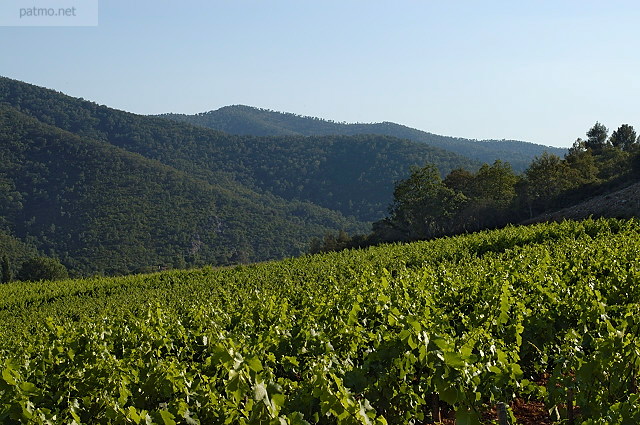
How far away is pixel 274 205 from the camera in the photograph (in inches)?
4788

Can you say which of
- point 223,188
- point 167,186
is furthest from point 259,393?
point 223,188

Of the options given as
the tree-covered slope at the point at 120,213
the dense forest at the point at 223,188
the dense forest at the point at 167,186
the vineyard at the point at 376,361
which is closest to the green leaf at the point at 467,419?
the vineyard at the point at 376,361

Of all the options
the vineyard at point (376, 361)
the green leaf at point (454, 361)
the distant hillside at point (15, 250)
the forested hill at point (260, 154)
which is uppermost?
the forested hill at point (260, 154)

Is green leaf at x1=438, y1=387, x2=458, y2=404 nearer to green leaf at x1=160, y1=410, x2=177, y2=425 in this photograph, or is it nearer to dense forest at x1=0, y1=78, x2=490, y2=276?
green leaf at x1=160, y1=410, x2=177, y2=425

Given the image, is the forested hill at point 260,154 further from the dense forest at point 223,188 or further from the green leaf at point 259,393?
the green leaf at point 259,393

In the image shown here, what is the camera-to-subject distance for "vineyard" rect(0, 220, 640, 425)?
165 inches

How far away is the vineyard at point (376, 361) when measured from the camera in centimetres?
419

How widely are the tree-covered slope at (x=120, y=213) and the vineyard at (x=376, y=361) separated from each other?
234 ft

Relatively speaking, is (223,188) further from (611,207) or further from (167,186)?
(611,207)

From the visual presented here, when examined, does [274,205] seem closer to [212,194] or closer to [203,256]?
[212,194]

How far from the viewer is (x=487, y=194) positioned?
165 ft

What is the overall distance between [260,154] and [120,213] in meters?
63.0

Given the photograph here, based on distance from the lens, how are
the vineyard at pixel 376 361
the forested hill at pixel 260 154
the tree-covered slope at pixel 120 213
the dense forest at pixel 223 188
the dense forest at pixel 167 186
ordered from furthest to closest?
1. the forested hill at pixel 260 154
2. the dense forest at pixel 167 186
3. the tree-covered slope at pixel 120 213
4. the dense forest at pixel 223 188
5. the vineyard at pixel 376 361

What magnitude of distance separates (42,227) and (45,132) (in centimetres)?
3287
